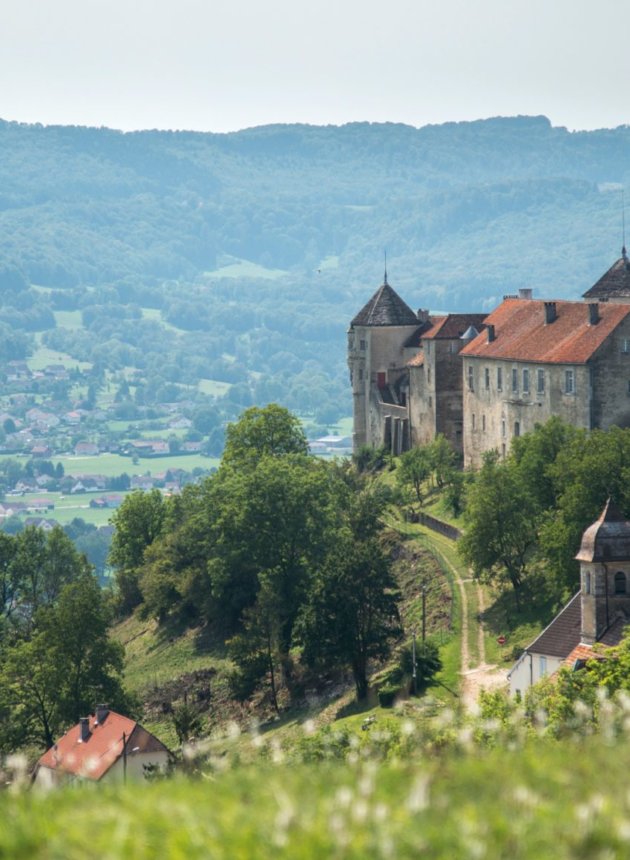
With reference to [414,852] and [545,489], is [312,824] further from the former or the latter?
[545,489]

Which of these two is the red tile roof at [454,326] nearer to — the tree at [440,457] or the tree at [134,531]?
the tree at [440,457]

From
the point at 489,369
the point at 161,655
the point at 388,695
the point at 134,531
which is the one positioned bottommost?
the point at 161,655

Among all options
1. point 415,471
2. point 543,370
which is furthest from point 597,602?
point 415,471

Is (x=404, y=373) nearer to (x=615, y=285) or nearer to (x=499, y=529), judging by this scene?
(x=615, y=285)

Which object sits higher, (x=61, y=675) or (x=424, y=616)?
(x=424, y=616)

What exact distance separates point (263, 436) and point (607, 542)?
46550 millimetres

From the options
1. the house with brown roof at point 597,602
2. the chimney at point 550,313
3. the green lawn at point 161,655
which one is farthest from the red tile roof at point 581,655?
the chimney at point 550,313

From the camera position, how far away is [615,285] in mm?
104062

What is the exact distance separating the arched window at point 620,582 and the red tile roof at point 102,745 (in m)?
15.9

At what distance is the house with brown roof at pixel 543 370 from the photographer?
85.5 metres

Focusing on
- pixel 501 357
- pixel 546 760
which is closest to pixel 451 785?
pixel 546 760

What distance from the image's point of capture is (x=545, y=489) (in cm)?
7562

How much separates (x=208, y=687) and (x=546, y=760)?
59209mm

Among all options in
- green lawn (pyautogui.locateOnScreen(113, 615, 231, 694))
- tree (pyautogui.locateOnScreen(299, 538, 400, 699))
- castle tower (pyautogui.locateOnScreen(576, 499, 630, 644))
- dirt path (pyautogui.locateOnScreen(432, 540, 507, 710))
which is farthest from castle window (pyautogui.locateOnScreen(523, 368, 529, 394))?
castle tower (pyautogui.locateOnScreen(576, 499, 630, 644))
